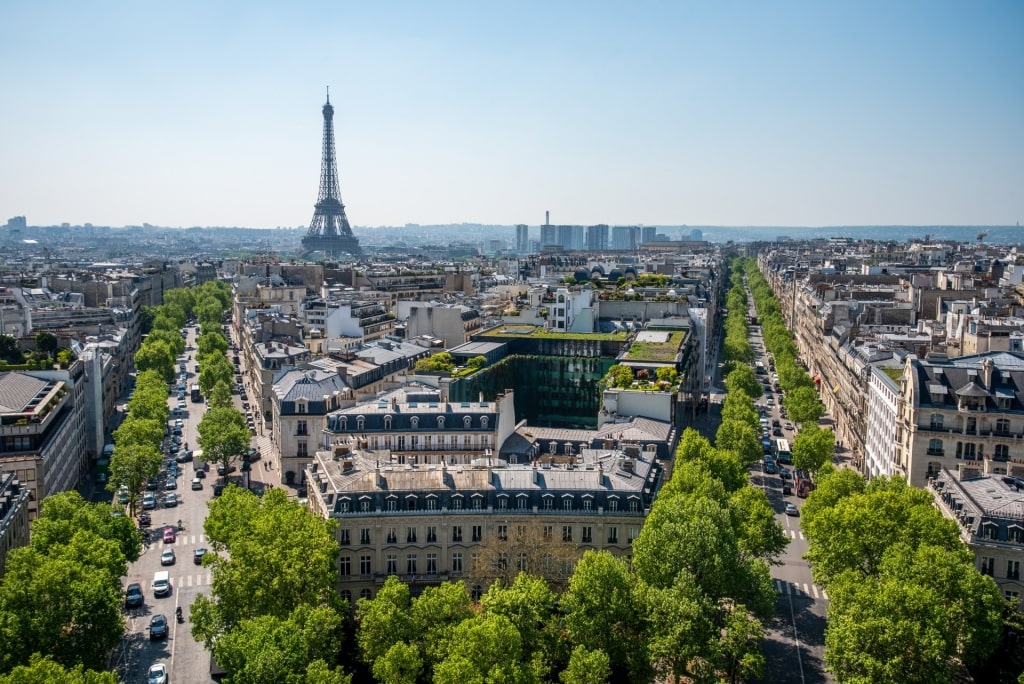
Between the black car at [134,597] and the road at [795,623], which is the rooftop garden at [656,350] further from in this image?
the black car at [134,597]

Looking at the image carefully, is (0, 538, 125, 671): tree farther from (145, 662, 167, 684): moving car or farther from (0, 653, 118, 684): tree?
(0, 653, 118, 684): tree

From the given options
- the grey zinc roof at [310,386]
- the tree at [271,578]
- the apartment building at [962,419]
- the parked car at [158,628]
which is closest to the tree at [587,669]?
the tree at [271,578]

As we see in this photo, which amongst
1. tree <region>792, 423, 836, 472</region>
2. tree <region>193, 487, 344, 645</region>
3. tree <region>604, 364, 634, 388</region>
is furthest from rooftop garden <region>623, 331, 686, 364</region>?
tree <region>193, 487, 344, 645</region>

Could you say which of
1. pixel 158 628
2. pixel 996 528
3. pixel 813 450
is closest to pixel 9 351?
pixel 158 628

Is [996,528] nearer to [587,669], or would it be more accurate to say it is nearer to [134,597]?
[587,669]

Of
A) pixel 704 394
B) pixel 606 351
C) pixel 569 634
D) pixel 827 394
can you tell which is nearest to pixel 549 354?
pixel 606 351

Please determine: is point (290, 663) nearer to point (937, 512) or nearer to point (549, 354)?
point (937, 512)

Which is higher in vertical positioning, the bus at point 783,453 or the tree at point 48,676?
the tree at point 48,676

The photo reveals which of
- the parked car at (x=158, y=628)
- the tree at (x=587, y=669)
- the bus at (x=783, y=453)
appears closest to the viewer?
the tree at (x=587, y=669)
